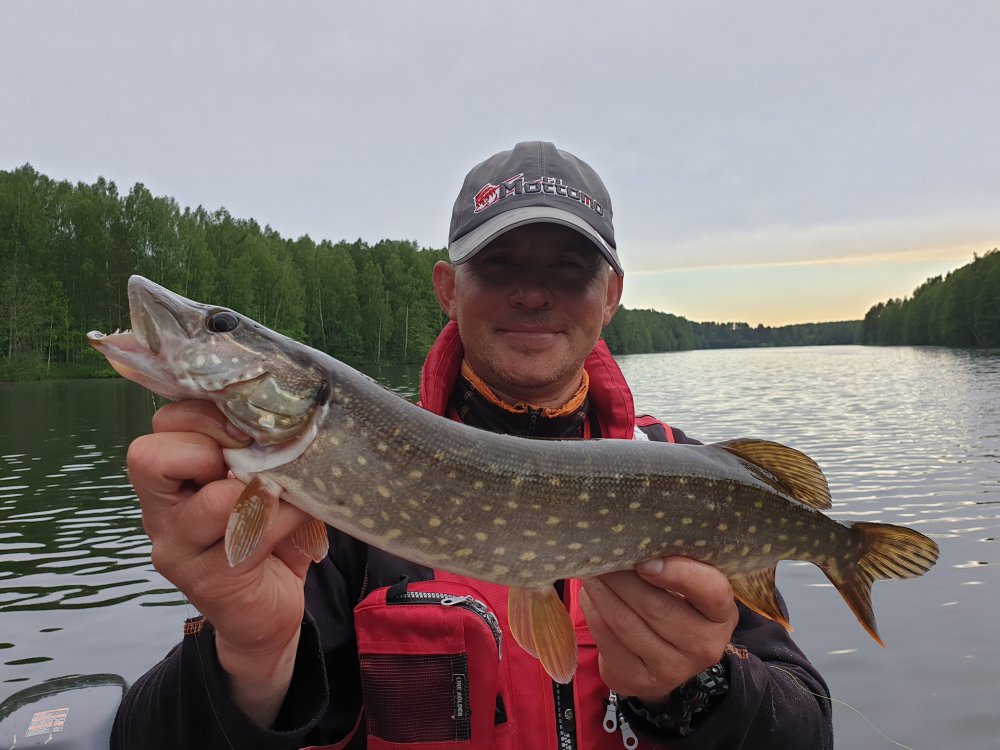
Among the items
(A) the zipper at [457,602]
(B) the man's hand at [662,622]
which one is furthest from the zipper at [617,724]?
(A) the zipper at [457,602]

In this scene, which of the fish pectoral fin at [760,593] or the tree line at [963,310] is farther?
the tree line at [963,310]

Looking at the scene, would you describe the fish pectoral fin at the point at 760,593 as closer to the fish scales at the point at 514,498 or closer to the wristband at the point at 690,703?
the fish scales at the point at 514,498

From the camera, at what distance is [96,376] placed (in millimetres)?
36062

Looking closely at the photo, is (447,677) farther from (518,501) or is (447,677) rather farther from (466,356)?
(466,356)

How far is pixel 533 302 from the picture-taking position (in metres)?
2.79

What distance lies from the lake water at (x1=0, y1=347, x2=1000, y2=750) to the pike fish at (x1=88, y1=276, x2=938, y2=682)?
3.39 metres

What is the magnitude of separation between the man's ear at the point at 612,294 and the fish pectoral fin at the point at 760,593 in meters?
1.33

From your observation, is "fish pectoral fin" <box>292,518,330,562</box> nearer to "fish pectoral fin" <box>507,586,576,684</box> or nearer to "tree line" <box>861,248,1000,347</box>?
"fish pectoral fin" <box>507,586,576,684</box>

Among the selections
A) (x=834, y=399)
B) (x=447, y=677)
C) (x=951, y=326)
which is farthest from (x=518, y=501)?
(x=951, y=326)

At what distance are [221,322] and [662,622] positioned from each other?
4.78 ft

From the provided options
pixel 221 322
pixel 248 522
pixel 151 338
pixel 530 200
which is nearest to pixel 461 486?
pixel 248 522

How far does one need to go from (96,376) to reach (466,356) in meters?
38.9

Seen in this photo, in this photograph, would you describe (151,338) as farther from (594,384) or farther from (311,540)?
(594,384)

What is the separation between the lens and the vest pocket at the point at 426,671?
227 centimetres
